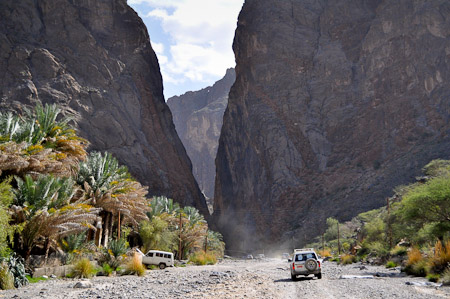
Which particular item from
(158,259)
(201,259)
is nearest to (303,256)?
(158,259)

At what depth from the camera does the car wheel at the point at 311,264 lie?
1892cm

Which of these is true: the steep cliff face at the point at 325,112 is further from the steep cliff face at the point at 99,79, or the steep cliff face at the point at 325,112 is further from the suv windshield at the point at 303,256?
the suv windshield at the point at 303,256

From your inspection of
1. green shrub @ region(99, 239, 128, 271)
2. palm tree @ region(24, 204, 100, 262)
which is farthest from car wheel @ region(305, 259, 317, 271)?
palm tree @ region(24, 204, 100, 262)

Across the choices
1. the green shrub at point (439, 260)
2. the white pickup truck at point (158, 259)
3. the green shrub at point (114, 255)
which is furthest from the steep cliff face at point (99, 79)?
the green shrub at point (439, 260)

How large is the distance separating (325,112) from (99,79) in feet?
186

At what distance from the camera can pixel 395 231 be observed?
28188 millimetres

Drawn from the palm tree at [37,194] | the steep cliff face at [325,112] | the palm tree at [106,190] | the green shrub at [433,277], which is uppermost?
the steep cliff face at [325,112]

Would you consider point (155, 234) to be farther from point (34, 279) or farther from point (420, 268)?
point (420, 268)

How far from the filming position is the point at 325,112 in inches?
3957

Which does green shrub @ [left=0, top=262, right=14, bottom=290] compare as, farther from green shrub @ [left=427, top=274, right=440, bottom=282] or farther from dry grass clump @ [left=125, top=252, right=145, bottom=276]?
green shrub @ [left=427, top=274, right=440, bottom=282]

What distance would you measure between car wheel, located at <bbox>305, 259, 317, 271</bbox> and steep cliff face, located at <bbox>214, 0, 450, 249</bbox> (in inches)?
2286

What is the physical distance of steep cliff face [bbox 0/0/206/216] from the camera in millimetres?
75688

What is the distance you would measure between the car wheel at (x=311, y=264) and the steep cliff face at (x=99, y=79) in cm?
6248

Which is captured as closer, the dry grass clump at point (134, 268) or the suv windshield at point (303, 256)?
the suv windshield at point (303, 256)
